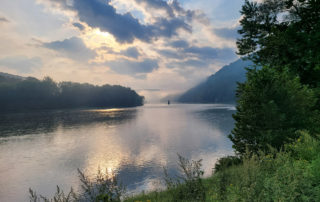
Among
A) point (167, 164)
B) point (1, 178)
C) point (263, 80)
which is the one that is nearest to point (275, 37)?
point (263, 80)

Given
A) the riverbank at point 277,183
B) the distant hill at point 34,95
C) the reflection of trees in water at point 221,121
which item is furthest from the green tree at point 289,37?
the distant hill at point 34,95

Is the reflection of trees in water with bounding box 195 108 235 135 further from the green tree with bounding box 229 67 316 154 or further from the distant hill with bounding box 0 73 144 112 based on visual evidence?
the distant hill with bounding box 0 73 144 112

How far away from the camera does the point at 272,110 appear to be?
12617mm

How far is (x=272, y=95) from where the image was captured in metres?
13.4

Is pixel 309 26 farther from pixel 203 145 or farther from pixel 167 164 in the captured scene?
pixel 203 145

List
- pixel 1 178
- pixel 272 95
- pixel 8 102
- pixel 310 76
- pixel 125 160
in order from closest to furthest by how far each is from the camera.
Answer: pixel 272 95, pixel 310 76, pixel 1 178, pixel 125 160, pixel 8 102

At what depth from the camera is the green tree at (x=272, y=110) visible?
12695 mm

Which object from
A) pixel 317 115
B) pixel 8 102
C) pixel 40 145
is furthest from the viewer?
pixel 8 102

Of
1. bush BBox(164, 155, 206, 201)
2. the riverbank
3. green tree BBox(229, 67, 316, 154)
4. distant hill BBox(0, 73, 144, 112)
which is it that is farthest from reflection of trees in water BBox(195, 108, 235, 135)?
distant hill BBox(0, 73, 144, 112)

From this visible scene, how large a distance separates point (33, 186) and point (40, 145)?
904 inches

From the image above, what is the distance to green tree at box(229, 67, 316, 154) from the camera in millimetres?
12695

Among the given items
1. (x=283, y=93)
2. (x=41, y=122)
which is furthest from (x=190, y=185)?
(x=41, y=122)

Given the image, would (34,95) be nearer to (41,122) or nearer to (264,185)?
(41,122)

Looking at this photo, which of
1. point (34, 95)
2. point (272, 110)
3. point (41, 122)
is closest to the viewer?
point (272, 110)
